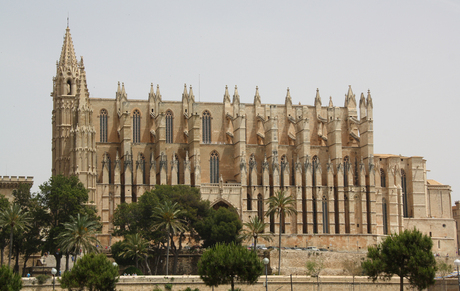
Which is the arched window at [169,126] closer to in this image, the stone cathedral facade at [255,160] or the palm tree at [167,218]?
the stone cathedral facade at [255,160]

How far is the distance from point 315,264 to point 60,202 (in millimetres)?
24676

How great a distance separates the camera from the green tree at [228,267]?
54.9m

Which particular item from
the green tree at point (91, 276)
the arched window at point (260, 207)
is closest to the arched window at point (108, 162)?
the arched window at point (260, 207)

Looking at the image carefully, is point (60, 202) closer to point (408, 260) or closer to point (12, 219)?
point (12, 219)

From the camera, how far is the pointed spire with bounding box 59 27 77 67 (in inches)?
3521

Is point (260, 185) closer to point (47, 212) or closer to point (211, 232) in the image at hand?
point (211, 232)

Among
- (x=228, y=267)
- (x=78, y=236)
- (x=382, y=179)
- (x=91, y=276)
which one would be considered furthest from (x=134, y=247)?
(x=382, y=179)

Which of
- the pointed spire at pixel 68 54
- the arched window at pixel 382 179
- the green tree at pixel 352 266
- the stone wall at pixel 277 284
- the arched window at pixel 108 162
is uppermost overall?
the pointed spire at pixel 68 54

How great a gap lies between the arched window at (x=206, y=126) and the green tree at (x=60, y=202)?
78.0 feet

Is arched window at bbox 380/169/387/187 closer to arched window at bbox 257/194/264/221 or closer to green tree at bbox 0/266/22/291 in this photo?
arched window at bbox 257/194/264/221

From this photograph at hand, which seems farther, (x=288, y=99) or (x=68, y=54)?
(x=288, y=99)

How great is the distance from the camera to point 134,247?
70.8 meters

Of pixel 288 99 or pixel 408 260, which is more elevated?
pixel 288 99

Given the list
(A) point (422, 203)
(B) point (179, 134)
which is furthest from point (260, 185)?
(A) point (422, 203)
